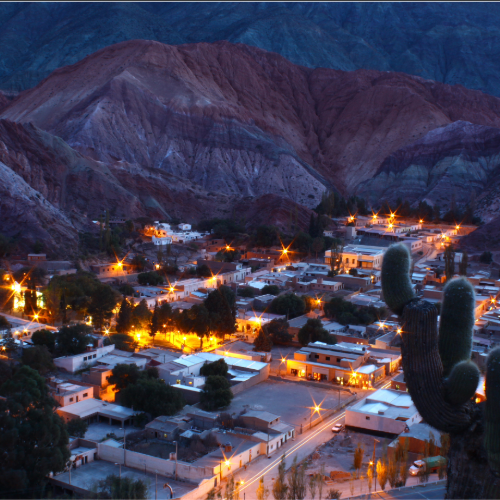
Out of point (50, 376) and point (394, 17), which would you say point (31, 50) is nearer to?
point (394, 17)

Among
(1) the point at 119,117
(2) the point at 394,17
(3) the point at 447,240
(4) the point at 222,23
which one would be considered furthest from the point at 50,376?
(2) the point at 394,17

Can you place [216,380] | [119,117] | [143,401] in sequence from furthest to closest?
[119,117] → [216,380] → [143,401]

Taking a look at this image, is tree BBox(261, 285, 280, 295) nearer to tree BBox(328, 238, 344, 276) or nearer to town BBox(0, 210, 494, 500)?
town BBox(0, 210, 494, 500)

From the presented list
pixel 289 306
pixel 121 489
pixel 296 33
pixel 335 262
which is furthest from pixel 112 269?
pixel 296 33

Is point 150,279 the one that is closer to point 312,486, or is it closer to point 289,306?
point 289,306

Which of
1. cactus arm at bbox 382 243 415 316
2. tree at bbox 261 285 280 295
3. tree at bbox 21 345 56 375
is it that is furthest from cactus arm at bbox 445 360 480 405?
tree at bbox 261 285 280 295

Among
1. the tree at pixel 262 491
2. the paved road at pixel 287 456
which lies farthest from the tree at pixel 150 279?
the tree at pixel 262 491

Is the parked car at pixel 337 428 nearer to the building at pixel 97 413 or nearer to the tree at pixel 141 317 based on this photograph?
the building at pixel 97 413
